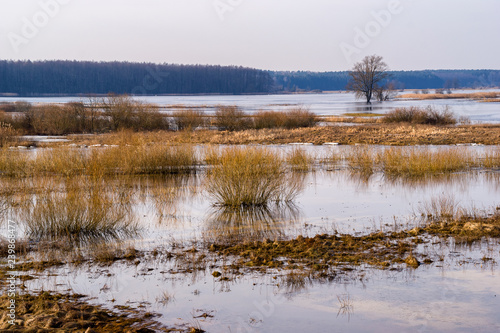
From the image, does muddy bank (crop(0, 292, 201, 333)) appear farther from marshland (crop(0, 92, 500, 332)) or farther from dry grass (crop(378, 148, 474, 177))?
dry grass (crop(378, 148, 474, 177))

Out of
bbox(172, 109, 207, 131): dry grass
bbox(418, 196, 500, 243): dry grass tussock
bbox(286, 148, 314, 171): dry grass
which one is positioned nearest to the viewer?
bbox(418, 196, 500, 243): dry grass tussock

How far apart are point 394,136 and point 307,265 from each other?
2682 centimetres

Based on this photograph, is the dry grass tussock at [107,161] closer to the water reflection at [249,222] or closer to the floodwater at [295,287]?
the water reflection at [249,222]

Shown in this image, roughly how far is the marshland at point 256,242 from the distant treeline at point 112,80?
11219 centimetres

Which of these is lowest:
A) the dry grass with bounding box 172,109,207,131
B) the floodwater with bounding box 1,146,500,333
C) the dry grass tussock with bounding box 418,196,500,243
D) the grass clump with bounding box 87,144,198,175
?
the floodwater with bounding box 1,146,500,333

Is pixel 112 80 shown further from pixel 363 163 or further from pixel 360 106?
pixel 363 163

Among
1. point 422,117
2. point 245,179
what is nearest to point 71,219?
point 245,179

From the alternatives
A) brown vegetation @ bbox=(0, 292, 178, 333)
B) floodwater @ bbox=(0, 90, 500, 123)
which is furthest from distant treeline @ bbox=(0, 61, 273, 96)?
brown vegetation @ bbox=(0, 292, 178, 333)

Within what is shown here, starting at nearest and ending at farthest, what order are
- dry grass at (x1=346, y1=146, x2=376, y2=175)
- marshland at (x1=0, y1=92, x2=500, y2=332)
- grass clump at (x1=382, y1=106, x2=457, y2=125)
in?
marshland at (x1=0, y1=92, x2=500, y2=332) < dry grass at (x1=346, y1=146, x2=376, y2=175) < grass clump at (x1=382, y1=106, x2=457, y2=125)

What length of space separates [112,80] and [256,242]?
5414 inches

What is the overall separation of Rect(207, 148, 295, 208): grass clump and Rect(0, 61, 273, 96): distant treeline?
115496 millimetres

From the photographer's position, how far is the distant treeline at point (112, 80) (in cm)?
13938

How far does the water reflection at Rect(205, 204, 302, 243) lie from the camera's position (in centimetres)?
1112

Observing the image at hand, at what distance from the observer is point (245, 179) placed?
45.2ft
